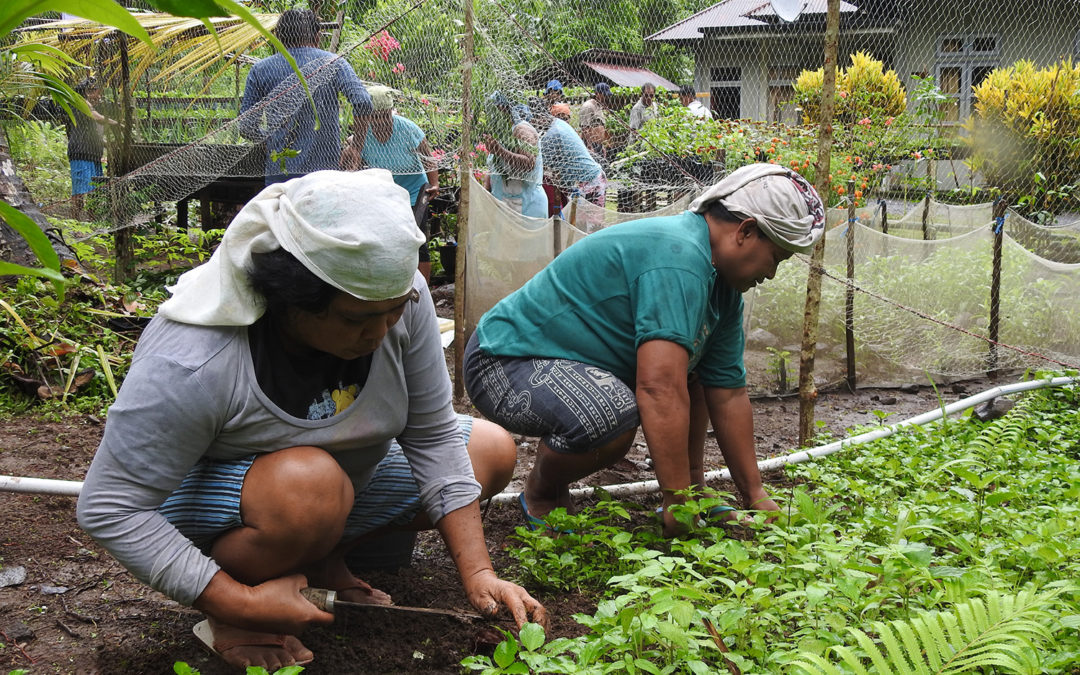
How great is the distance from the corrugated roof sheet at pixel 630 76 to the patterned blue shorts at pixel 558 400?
4.68 m

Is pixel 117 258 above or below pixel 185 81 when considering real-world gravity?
below

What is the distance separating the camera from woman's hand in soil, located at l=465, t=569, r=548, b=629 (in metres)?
2.06

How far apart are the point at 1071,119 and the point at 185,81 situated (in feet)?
22.6

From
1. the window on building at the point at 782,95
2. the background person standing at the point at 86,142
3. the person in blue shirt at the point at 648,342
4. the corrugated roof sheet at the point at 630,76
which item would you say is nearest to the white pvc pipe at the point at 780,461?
the person in blue shirt at the point at 648,342

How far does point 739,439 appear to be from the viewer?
306cm

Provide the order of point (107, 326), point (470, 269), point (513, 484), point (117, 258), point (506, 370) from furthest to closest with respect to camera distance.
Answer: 1. point (117, 258)
2. point (470, 269)
3. point (107, 326)
4. point (513, 484)
5. point (506, 370)

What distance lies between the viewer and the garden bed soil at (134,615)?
223 centimetres

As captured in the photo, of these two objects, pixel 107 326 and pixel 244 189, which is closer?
pixel 107 326

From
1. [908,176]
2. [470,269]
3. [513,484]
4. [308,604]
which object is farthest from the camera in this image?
[908,176]

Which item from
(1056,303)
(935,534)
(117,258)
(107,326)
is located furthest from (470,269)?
(935,534)

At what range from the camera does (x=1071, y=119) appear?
Answer: 6191mm

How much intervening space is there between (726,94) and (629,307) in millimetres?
4927

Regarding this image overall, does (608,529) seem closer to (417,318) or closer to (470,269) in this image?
(417,318)

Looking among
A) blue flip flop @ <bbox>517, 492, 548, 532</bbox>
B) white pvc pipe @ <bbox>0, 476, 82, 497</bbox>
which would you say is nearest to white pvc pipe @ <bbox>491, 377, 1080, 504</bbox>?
blue flip flop @ <bbox>517, 492, 548, 532</bbox>
